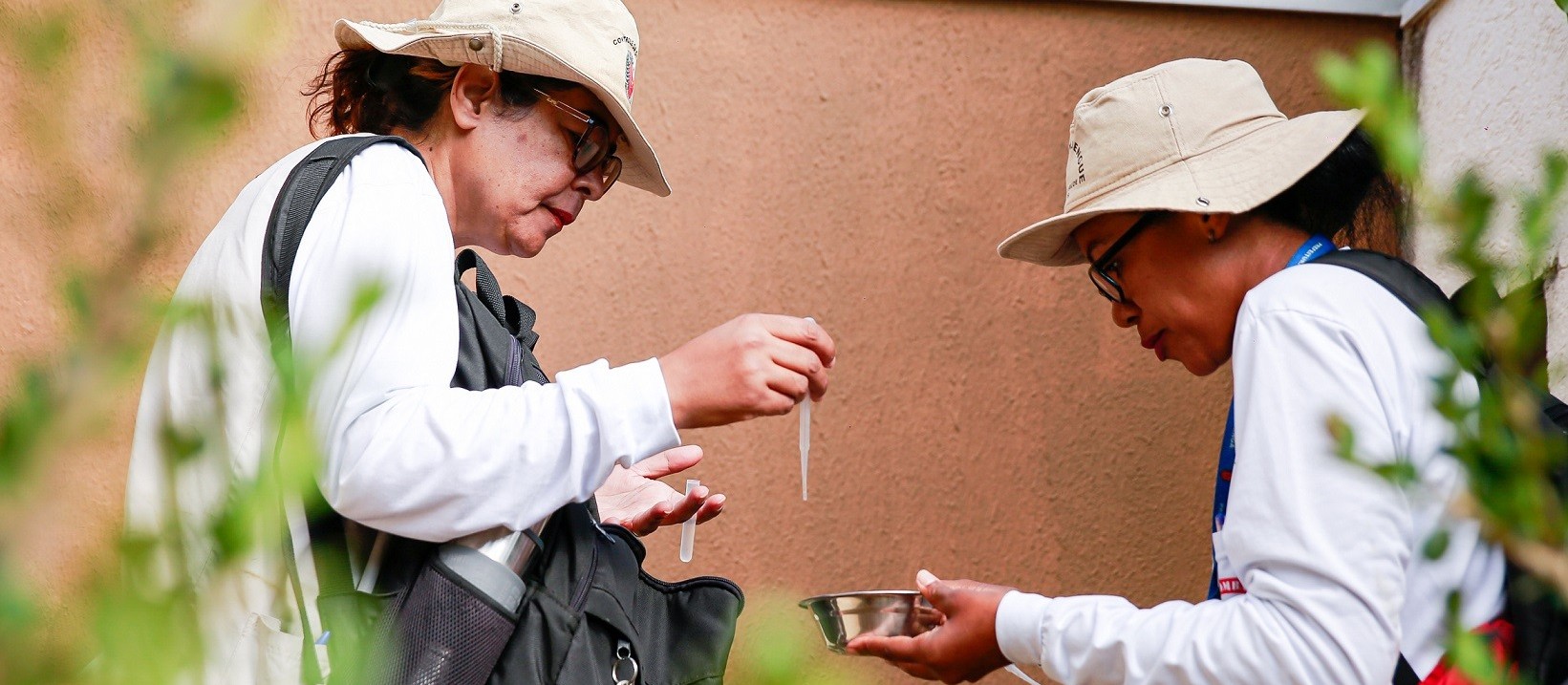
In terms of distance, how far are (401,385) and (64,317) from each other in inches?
41.9

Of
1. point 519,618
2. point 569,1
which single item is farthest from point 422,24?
point 519,618

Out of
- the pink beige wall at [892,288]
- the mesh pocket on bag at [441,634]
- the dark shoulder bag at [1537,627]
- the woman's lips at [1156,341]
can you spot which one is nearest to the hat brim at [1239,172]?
the woman's lips at [1156,341]

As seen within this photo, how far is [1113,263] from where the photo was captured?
2387mm

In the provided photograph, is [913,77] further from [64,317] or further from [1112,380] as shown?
[64,317]

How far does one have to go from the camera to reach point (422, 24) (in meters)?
2.21

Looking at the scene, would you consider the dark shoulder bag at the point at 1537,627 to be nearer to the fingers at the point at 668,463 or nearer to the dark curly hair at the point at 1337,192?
the dark curly hair at the point at 1337,192

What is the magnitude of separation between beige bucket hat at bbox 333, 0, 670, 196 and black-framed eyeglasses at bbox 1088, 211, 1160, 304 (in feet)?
2.72

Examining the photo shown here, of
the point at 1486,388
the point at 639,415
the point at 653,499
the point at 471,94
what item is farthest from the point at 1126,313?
the point at 1486,388

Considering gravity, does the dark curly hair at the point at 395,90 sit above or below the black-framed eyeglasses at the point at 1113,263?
above

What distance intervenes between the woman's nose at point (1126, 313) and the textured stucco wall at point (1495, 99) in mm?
944

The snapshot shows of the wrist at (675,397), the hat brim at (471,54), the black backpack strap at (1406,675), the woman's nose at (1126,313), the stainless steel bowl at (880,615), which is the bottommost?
the stainless steel bowl at (880,615)

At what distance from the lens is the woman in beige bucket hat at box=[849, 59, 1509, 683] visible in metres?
1.76

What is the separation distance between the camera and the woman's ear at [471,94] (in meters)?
2.17

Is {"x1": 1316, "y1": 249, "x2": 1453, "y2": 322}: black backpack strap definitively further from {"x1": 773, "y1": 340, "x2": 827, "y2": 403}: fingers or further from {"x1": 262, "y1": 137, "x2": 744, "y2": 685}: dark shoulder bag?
{"x1": 262, "y1": 137, "x2": 744, "y2": 685}: dark shoulder bag
